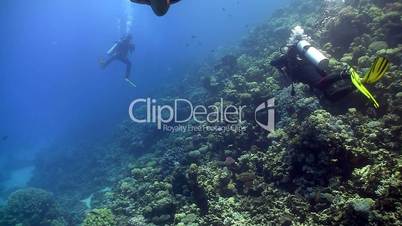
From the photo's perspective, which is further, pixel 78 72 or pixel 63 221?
pixel 78 72

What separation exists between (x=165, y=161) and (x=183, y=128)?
2.96 meters

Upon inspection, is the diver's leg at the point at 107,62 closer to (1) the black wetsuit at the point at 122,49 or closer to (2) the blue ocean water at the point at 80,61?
(1) the black wetsuit at the point at 122,49

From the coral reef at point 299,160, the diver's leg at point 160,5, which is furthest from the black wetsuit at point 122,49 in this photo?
the diver's leg at point 160,5

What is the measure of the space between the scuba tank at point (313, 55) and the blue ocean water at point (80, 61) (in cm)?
1713

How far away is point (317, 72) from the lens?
796 centimetres

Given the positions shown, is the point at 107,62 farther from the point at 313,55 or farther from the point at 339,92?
the point at 339,92

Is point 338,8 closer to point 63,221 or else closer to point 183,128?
point 183,128

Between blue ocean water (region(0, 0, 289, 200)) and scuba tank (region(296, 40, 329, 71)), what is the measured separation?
17.1 m

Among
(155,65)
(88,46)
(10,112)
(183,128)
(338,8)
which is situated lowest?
(183,128)

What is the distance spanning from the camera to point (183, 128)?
581 inches

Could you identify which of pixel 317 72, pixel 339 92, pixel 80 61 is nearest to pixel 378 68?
pixel 339 92

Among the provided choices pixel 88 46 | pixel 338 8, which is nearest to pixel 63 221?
pixel 338 8

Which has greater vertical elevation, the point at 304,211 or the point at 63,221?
the point at 63,221

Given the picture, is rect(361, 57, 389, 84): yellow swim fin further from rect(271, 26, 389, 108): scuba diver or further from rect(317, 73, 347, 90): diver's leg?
rect(317, 73, 347, 90): diver's leg
